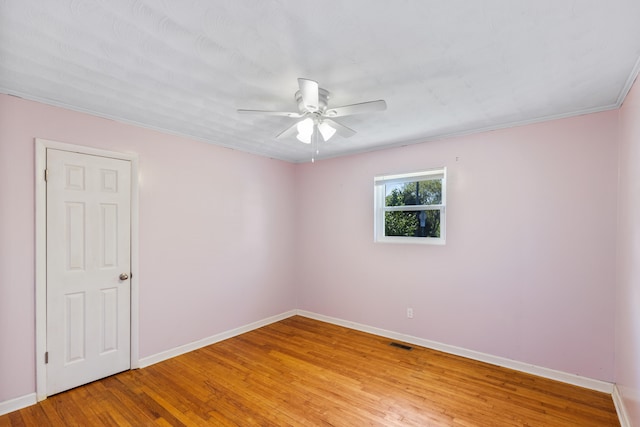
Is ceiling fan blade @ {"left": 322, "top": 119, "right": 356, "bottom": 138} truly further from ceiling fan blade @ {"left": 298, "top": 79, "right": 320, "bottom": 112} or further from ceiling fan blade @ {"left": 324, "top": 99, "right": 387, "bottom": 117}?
ceiling fan blade @ {"left": 298, "top": 79, "right": 320, "bottom": 112}

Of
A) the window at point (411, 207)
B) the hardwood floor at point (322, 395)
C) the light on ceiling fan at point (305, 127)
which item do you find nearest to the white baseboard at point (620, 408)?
the hardwood floor at point (322, 395)

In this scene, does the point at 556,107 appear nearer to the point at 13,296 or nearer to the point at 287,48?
the point at 287,48

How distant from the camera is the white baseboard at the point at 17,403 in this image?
2.27 m

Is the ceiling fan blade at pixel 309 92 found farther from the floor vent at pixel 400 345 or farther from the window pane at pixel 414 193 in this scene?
the floor vent at pixel 400 345

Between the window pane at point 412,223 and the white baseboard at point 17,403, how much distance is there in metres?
3.78

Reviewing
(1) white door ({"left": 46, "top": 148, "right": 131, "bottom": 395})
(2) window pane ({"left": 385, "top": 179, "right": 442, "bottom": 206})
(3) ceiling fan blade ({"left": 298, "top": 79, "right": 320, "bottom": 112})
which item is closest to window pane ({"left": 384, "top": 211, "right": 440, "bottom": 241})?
(2) window pane ({"left": 385, "top": 179, "right": 442, "bottom": 206})

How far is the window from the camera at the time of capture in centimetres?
357

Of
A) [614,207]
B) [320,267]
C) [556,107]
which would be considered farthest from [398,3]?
[320,267]

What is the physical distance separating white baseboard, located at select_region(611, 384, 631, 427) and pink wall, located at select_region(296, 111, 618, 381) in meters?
0.14

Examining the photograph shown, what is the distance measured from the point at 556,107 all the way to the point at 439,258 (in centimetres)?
181

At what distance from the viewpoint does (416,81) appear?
2.12 m

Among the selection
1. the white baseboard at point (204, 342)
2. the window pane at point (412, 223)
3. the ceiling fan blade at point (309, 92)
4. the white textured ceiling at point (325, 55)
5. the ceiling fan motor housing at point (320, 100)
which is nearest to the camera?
the white textured ceiling at point (325, 55)

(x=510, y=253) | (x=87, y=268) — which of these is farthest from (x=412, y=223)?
(x=87, y=268)

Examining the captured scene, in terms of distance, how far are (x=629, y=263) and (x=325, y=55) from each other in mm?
2531
